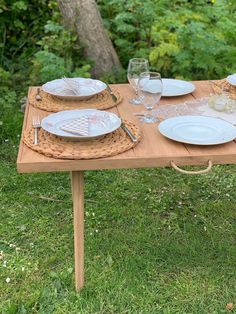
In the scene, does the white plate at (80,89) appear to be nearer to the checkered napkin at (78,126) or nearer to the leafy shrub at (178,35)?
the checkered napkin at (78,126)

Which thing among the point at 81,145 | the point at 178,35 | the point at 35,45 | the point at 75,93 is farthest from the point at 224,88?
the point at 35,45

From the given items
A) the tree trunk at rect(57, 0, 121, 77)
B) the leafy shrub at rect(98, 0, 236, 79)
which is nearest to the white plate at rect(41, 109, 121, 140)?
the leafy shrub at rect(98, 0, 236, 79)

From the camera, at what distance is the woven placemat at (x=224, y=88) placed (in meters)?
2.29

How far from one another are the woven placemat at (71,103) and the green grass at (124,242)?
71cm

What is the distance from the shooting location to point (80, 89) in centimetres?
222

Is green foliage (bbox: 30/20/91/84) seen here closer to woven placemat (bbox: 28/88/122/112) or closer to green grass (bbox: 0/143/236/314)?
A: green grass (bbox: 0/143/236/314)

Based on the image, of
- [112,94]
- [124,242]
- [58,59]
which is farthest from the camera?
[58,59]

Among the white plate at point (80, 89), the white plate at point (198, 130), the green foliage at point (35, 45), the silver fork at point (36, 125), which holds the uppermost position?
the white plate at point (198, 130)

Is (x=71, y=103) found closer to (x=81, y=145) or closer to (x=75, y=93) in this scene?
(x=75, y=93)

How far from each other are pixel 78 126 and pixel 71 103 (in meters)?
0.36

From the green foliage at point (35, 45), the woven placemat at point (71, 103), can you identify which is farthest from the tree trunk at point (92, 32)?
the woven placemat at point (71, 103)

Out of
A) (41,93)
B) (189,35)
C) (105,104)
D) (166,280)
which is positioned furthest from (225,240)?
(189,35)

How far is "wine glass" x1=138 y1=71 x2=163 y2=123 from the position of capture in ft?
6.35

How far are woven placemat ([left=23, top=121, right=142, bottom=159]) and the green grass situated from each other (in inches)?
27.9
